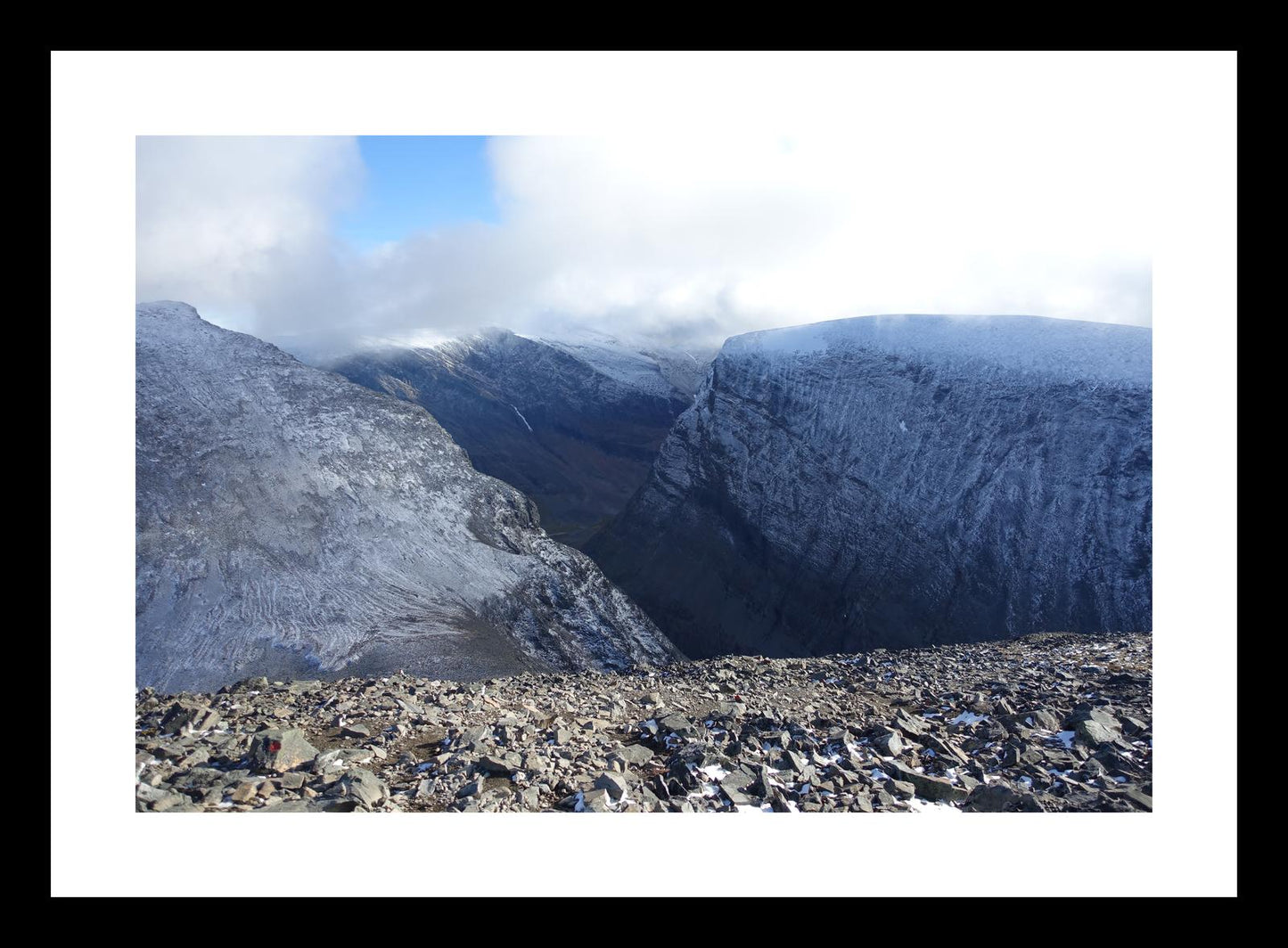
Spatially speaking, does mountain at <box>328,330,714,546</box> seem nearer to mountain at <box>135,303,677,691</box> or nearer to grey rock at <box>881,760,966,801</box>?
mountain at <box>135,303,677,691</box>

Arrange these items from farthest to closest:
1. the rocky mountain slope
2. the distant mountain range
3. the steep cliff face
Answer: the steep cliff face → the distant mountain range → the rocky mountain slope

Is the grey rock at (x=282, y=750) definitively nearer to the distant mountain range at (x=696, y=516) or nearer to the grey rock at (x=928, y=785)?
the grey rock at (x=928, y=785)

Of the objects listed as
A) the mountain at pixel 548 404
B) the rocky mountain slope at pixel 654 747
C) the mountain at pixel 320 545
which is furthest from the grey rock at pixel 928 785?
the mountain at pixel 548 404

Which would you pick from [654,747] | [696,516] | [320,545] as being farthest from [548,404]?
[654,747]

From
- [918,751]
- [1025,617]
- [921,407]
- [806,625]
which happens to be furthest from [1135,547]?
[918,751]

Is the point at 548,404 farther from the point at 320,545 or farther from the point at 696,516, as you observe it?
the point at 320,545

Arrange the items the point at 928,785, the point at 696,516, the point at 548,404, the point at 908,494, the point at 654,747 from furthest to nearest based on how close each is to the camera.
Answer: the point at 548,404, the point at 696,516, the point at 908,494, the point at 654,747, the point at 928,785

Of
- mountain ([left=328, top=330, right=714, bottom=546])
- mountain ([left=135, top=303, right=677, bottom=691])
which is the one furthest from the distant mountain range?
mountain ([left=328, top=330, right=714, bottom=546])
